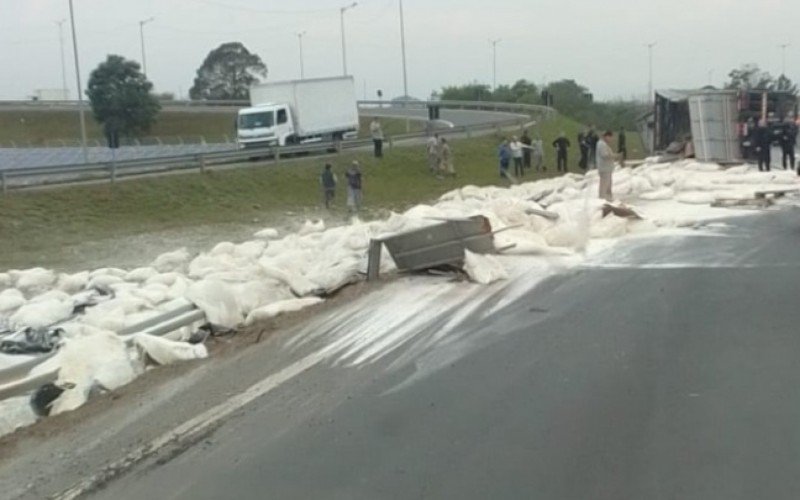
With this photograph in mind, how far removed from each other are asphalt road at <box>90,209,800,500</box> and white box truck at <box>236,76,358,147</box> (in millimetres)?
39437

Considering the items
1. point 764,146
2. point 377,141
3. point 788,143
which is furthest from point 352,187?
point 377,141

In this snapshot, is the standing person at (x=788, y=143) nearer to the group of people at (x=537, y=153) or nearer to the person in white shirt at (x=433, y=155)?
the group of people at (x=537, y=153)

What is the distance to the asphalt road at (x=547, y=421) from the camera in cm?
568

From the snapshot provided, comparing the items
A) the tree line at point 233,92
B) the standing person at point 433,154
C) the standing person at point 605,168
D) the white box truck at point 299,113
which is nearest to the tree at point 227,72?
the tree line at point 233,92

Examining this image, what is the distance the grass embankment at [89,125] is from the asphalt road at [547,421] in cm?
6951

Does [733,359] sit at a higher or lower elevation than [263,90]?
lower

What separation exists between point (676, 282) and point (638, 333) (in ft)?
9.37

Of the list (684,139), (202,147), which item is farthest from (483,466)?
(202,147)

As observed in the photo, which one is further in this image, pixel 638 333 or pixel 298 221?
pixel 298 221

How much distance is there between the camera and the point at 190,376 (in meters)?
8.55

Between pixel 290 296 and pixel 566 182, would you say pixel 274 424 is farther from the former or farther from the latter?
pixel 566 182

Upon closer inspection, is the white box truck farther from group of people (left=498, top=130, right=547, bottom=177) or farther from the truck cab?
group of people (left=498, top=130, right=547, bottom=177)

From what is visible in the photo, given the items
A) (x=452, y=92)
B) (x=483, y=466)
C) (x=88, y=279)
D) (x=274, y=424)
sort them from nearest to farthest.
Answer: (x=483, y=466), (x=274, y=424), (x=88, y=279), (x=452, y=92)

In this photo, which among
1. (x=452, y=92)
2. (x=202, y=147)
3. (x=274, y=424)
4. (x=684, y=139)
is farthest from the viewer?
(x=452, y=92)
